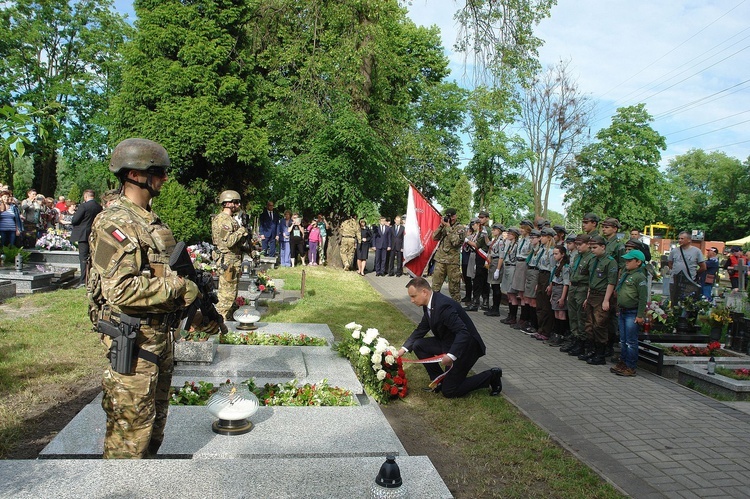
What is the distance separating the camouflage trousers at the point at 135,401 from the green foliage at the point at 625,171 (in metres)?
43.3

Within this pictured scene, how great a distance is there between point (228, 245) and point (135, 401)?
5.30m

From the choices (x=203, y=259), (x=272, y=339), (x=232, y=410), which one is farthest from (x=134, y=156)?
(x=203, y=259)

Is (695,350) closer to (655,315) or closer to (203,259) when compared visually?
(655,315)

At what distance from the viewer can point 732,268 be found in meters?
20.2

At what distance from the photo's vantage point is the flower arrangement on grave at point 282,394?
557 centimetres

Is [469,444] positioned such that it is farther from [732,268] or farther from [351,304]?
[732,268]

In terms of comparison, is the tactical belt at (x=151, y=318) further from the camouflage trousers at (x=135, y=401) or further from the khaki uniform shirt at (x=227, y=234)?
the khaki uniform shirt at (x=227, y=234)

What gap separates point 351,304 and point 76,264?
8215 mm

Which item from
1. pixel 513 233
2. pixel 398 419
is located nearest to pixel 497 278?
pixel 513 233

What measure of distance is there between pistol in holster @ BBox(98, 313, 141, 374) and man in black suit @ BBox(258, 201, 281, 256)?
1740 cm

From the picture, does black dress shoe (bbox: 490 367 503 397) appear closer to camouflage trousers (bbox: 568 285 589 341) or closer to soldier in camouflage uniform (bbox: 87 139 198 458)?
camouflage trousers (bbox: 568 285 589 341)

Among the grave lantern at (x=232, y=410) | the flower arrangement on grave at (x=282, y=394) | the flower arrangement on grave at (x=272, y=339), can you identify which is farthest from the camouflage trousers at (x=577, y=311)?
the grave lantern at (x=232, y=410)

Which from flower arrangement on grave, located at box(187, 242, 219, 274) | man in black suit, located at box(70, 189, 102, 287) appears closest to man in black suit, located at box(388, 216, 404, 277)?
flower arrangement on grave, located at box(187, 242, 219, 274)

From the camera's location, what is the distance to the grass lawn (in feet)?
15.1
